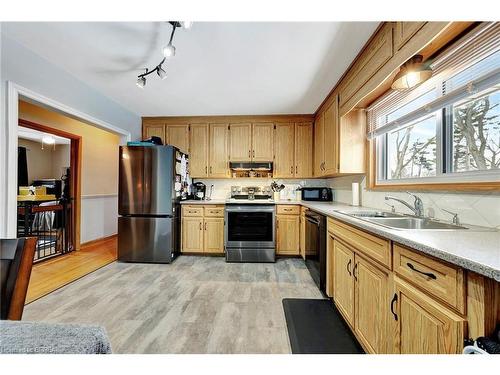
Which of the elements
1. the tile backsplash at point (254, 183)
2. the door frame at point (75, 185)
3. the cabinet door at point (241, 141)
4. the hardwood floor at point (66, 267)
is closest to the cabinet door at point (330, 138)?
the tile backsplash at point (254, 183)

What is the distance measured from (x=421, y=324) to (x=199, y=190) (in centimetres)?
344

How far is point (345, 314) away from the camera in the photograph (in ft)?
5.41

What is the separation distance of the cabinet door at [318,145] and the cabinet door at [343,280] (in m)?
1.61

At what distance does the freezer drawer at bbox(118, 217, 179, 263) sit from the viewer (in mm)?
3070

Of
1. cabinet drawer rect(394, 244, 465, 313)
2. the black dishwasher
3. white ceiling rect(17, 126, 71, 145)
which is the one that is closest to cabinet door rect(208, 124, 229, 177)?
the black dishwasher

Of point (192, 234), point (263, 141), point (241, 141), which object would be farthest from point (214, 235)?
point (263, 141)

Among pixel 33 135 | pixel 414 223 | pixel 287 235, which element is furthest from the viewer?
pixel 33 135

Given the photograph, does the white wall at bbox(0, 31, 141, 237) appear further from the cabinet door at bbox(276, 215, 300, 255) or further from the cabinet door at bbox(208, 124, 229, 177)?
the cabinet door at bbox(276, 215, 300, 255)

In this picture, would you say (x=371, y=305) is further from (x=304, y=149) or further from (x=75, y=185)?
(x=75, y=185)

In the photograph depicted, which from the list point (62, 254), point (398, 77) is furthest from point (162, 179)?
point (398, 77)

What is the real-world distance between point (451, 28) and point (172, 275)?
3211 mm

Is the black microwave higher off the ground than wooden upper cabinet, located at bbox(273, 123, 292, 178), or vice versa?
wooden upper cabinet, located at bbox(273, 123, 292, 178)

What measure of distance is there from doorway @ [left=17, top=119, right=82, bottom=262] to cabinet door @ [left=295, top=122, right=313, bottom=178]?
12.5 feet

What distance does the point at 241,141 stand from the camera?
3701 millimetres
